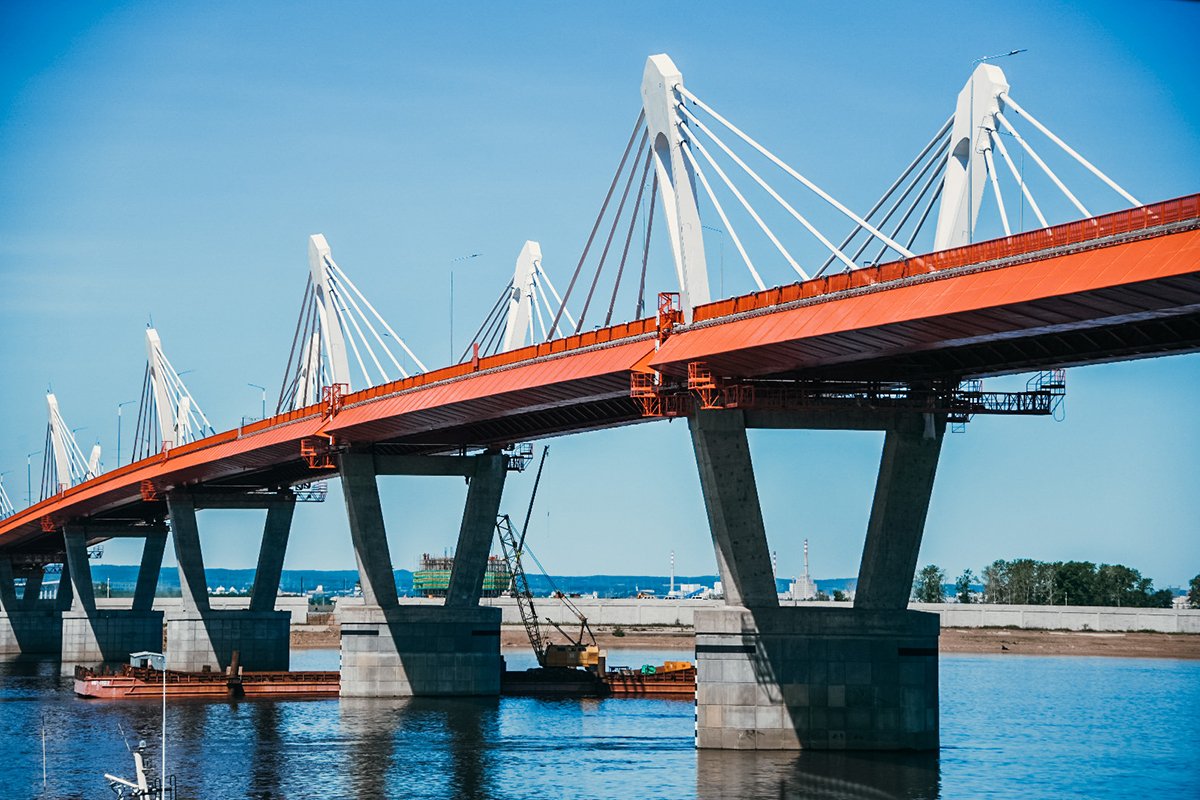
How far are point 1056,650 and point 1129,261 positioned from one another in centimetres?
13693

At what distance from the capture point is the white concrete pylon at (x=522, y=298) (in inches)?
4141

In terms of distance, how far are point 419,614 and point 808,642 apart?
1479 inches

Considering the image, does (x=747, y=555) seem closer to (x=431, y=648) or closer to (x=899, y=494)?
(x=899, y=494)

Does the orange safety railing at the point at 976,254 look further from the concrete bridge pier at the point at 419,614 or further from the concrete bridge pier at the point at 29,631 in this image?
the concrete bridge pier at the point at 29,631

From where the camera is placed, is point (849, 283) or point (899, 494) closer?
point (849, 283)

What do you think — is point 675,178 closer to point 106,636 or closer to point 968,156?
point 968,156

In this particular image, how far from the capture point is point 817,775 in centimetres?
6344

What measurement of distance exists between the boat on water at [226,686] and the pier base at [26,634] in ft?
274

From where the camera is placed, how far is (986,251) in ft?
175

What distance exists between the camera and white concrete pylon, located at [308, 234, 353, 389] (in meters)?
109

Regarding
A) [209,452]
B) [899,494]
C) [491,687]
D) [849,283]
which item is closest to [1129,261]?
[849,283]

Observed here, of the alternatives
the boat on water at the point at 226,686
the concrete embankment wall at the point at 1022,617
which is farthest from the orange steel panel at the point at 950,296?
the concrete embankment wall at the point at 1022,617

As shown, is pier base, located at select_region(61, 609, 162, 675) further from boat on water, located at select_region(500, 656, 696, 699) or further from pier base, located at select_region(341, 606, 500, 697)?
pier base, located at select_region(341, 606, 500, 697)

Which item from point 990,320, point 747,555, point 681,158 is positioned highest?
point 681,158
